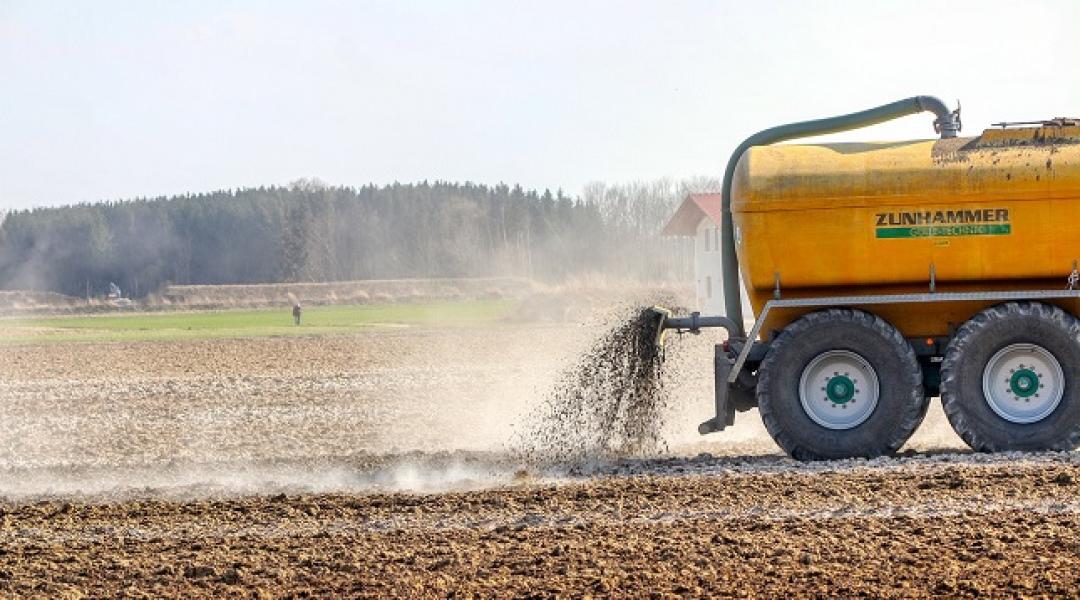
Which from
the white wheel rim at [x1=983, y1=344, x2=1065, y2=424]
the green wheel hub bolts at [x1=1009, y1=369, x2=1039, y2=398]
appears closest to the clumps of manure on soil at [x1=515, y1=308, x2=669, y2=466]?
the white wheel rim at [x1=983, y1=344, x2=1065, y2=424]

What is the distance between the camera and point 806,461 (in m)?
12.8

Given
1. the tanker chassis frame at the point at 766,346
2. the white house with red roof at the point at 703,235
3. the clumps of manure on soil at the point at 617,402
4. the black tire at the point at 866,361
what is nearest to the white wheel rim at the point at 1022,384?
the tanker chassis frame at the point at 766,346

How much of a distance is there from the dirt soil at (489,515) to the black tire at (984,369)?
343 mm

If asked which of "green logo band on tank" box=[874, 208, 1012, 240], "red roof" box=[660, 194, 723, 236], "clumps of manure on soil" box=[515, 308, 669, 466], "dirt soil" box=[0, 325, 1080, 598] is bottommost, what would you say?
"dirt soil" box=[0, 325, 1080, 598]

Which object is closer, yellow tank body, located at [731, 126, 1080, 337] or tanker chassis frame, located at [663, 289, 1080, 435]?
yellow tank body, located at [731, 126, 1080, 337]

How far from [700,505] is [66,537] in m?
4.32

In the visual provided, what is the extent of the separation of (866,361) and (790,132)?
223 centimetres

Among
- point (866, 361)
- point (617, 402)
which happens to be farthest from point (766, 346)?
point (617, 402)

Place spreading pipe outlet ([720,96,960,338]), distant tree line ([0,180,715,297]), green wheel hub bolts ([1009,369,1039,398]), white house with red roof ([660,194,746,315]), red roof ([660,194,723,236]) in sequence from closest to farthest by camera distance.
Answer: green wheel hub bolts ([1009,369,1039,398]) < spreading pipe outlet ([720,96,960,338]) < white house with red roof ([660,194,746,315]) < red roof ([660,194,723,236]) < distant tree line ([0,180,715,297])

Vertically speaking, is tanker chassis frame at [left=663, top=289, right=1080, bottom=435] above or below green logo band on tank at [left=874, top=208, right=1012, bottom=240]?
below

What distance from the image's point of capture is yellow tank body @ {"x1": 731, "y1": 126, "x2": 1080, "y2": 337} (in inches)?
486

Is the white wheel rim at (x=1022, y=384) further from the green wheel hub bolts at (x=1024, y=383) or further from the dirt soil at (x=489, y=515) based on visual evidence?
the dirt soil at (x=489, y=515)

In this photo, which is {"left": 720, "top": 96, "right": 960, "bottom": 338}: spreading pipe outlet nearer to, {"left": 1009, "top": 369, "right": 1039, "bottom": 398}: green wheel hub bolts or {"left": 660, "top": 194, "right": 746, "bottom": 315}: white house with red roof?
{"left": 1009, "top": 369, "right": 1039, "bottom": 398}: green wheel hub bolts

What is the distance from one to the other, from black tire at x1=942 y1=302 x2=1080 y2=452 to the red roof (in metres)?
39.9
